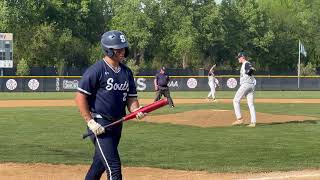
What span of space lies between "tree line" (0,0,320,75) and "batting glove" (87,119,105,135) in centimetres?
5619

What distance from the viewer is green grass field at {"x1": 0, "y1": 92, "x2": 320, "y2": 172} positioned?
34.9 feet

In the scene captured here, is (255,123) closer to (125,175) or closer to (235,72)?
(125,175)

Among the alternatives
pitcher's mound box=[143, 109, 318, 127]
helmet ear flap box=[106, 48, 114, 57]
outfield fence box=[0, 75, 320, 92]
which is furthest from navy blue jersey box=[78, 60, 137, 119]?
outfield fence box=[0, 75, 320, 92]

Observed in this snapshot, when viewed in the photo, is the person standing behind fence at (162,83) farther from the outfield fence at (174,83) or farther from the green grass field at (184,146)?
the outfield fence at (174,83)

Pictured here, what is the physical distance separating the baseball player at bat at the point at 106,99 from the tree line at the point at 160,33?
55969mm

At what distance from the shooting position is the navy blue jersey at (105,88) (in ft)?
21.0

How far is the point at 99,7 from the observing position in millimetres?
81938

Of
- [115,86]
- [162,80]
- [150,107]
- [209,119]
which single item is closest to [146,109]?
[150,107]

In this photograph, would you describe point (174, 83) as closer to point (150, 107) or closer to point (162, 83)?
point (162, 83)

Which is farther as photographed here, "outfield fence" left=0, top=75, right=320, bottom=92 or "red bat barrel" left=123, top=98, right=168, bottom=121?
"outfield fence" left=0, top=75, right=320, bottom=92

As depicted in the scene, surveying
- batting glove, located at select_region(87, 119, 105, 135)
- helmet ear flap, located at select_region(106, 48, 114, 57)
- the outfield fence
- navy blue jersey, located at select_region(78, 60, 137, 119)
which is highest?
helmet ear flap, located at select_region(106, 48, 114, 57)

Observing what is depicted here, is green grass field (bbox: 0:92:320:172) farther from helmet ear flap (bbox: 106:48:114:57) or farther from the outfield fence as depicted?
the outfield fence

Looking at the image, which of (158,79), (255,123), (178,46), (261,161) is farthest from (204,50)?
(261,161)

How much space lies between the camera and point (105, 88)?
643cm
